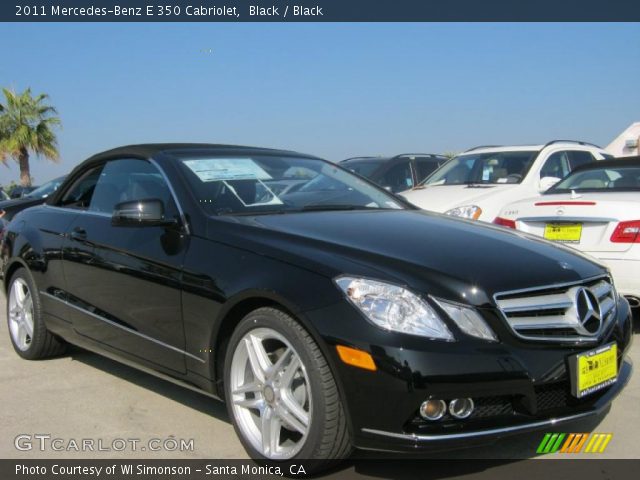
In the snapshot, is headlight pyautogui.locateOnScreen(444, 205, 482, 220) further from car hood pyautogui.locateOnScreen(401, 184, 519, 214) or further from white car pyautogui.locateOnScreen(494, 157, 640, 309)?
white car pyautogui.locateOnScreen(494, 157, 640, 309)

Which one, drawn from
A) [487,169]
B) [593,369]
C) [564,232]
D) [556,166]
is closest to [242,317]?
[593,369]

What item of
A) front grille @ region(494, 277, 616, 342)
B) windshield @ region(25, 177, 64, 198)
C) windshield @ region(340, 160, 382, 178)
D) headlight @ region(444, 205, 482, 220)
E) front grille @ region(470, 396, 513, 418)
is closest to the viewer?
front grille @ region(470, 396, 513, 418)

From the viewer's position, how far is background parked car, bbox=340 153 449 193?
440 inches

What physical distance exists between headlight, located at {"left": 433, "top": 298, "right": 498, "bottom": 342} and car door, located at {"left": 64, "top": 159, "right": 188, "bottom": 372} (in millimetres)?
1397

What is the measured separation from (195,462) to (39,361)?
233 centimetres

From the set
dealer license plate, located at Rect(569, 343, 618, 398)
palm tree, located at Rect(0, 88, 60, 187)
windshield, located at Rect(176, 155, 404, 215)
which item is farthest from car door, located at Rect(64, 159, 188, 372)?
palm tree, located at Rect(0, 88, 60, 187)

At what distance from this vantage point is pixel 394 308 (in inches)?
111

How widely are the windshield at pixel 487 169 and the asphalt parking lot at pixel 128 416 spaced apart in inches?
158

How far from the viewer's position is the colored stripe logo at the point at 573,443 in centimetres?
338

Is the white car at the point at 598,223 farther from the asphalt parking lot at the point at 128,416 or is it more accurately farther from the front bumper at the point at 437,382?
the front bumper at the point at 437,382

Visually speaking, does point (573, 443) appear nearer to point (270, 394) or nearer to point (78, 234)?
point (270, 394)

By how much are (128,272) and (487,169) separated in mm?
6017

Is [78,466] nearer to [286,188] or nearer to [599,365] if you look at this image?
[286,188]

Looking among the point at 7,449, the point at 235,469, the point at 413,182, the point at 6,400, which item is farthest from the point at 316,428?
the point at 413,182
